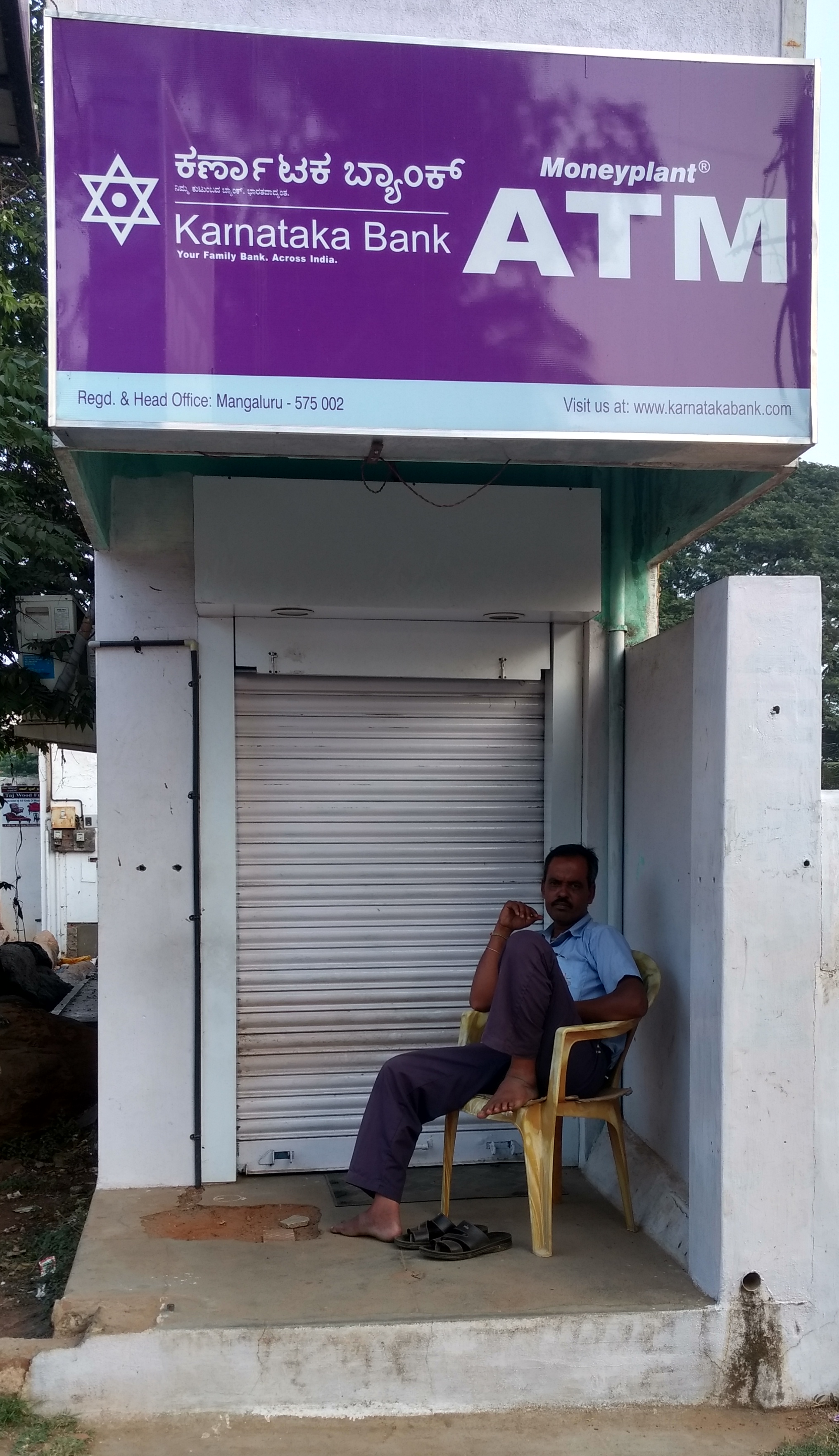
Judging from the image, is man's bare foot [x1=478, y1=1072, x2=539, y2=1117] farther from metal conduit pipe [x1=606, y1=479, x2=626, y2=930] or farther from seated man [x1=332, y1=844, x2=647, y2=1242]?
metal conduit pipe [x1=606, y1=479, x2=626, y2=930]

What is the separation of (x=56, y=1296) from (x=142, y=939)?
4.35 ft

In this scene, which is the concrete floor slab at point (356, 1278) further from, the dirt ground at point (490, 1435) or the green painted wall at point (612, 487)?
the green painted wall at point (612, 487)

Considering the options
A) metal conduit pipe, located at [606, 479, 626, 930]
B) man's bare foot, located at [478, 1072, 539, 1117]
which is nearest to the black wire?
metal conduit pipe, located at [606, 479, 626, 930]

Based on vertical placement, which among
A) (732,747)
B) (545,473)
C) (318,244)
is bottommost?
(732,747)

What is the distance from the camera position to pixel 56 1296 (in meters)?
4.13

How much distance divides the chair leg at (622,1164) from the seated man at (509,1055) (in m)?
0.17

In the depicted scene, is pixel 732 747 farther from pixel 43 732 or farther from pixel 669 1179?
pixel 43 732

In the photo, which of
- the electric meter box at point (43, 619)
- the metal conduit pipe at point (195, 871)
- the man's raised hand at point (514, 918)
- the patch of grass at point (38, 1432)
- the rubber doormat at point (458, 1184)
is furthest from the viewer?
the electric meter box at point (43, 619)

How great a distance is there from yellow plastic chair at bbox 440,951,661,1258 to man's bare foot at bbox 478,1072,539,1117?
0.02 metres

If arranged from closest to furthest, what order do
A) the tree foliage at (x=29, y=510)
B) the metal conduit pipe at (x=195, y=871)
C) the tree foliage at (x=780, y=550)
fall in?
the metal conduit pipe at (x=195, y=871), the tree foliage at (x=29, y=510), the tree foliage at (x=780, y=550)

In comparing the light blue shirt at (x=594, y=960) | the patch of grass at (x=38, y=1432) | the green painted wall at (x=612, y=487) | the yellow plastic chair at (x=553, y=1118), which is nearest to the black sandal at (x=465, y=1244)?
the yellow plastic chair at (x=553, y=1118)

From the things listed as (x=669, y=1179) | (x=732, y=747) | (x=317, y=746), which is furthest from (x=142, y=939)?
(x=732, y=747)

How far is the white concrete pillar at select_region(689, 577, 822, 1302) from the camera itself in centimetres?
349

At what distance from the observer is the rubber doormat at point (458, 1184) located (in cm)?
455
